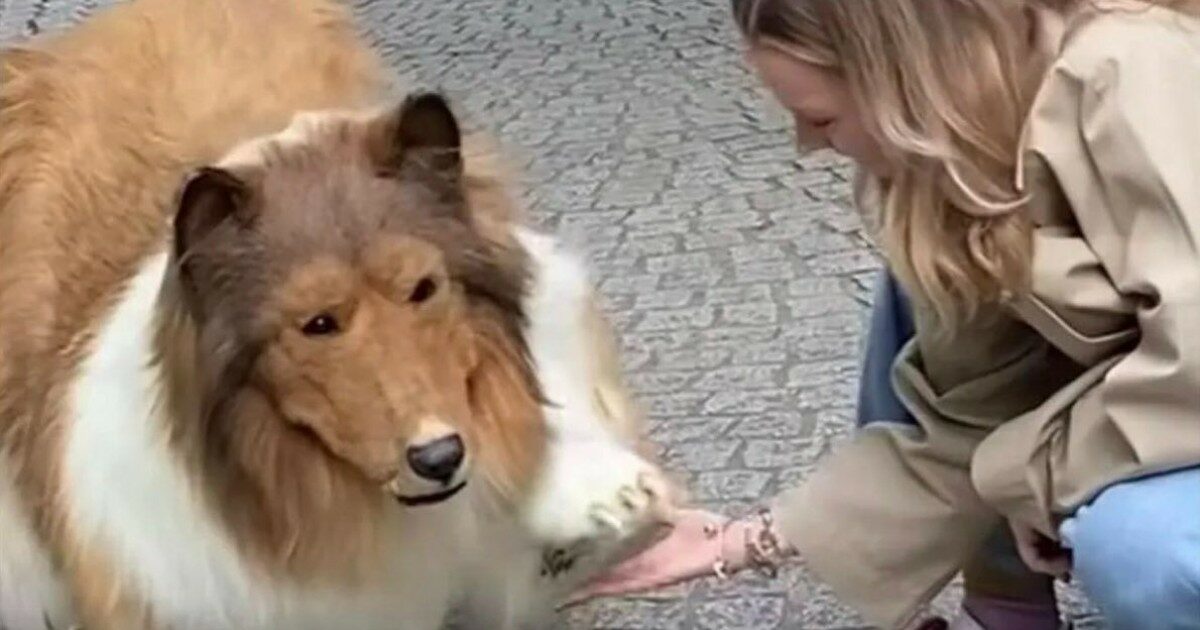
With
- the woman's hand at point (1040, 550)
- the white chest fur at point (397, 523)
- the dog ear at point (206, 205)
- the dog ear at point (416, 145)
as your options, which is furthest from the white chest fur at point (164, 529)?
the woman's hand at point (1040, 550)

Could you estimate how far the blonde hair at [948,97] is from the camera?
1692mm

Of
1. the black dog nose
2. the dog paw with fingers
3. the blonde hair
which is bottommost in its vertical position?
the dog paw with fingers

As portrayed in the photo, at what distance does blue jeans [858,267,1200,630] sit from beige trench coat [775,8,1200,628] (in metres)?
0.02

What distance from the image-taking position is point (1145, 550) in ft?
5.61

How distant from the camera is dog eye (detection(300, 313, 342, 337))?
1.82m

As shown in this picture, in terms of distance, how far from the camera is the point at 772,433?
266 cm

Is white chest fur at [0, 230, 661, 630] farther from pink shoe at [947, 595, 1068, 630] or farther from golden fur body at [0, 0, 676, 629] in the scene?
pink shoe at [947, 595, 1068, 630]

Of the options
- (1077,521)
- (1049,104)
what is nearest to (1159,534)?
(1077,521)

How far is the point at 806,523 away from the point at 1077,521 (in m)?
0.29

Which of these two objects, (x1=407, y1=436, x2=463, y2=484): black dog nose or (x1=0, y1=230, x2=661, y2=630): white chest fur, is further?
(x1=0, y1=230, x2=661, y2=630): white chest fur

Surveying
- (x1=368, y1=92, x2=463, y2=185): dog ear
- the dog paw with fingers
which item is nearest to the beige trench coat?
the dog paw with fingers

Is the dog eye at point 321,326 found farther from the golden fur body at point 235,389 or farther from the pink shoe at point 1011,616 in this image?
the pink shoe at point 1011,616

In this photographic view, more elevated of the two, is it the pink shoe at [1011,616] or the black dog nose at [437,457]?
the black dog nose at [437,457]

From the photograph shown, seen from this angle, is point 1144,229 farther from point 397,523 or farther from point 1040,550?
point 397,523
